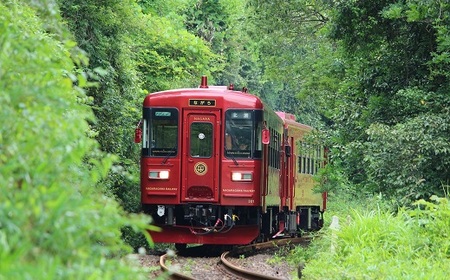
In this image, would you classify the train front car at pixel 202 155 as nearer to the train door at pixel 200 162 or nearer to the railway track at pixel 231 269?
the train door at pixel 200 162

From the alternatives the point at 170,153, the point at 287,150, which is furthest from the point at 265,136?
the point at 287,150

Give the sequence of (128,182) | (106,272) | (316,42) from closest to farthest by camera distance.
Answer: (106,272)
(128,182)
(316,42)

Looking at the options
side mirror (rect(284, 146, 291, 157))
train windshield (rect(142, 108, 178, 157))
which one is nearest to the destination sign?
train windshield (rect(142, 108, 178, 157))

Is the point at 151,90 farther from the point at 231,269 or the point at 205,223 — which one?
the point at 231,269

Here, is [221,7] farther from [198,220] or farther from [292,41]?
[198,220]

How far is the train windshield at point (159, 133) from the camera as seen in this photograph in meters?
18.7

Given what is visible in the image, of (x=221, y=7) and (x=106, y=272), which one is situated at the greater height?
(x=221, y=7)

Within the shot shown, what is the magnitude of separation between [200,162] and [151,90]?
12031mm

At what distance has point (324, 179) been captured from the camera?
872 inches

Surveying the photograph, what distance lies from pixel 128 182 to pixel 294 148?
13.9 ft

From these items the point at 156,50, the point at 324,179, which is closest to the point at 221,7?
the point at 156,50

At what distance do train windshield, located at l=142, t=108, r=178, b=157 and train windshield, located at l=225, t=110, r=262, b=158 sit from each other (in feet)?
3.21

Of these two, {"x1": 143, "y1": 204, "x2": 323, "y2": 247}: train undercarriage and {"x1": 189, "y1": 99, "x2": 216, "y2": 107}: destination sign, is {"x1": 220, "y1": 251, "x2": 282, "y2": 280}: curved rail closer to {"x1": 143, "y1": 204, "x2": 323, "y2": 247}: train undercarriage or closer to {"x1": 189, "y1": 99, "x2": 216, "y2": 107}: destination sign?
{"x1": 143, "y1": 204, "x2": 323, "y2": 247}: train undercarriage

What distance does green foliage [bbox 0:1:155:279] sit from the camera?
523 centimetres
